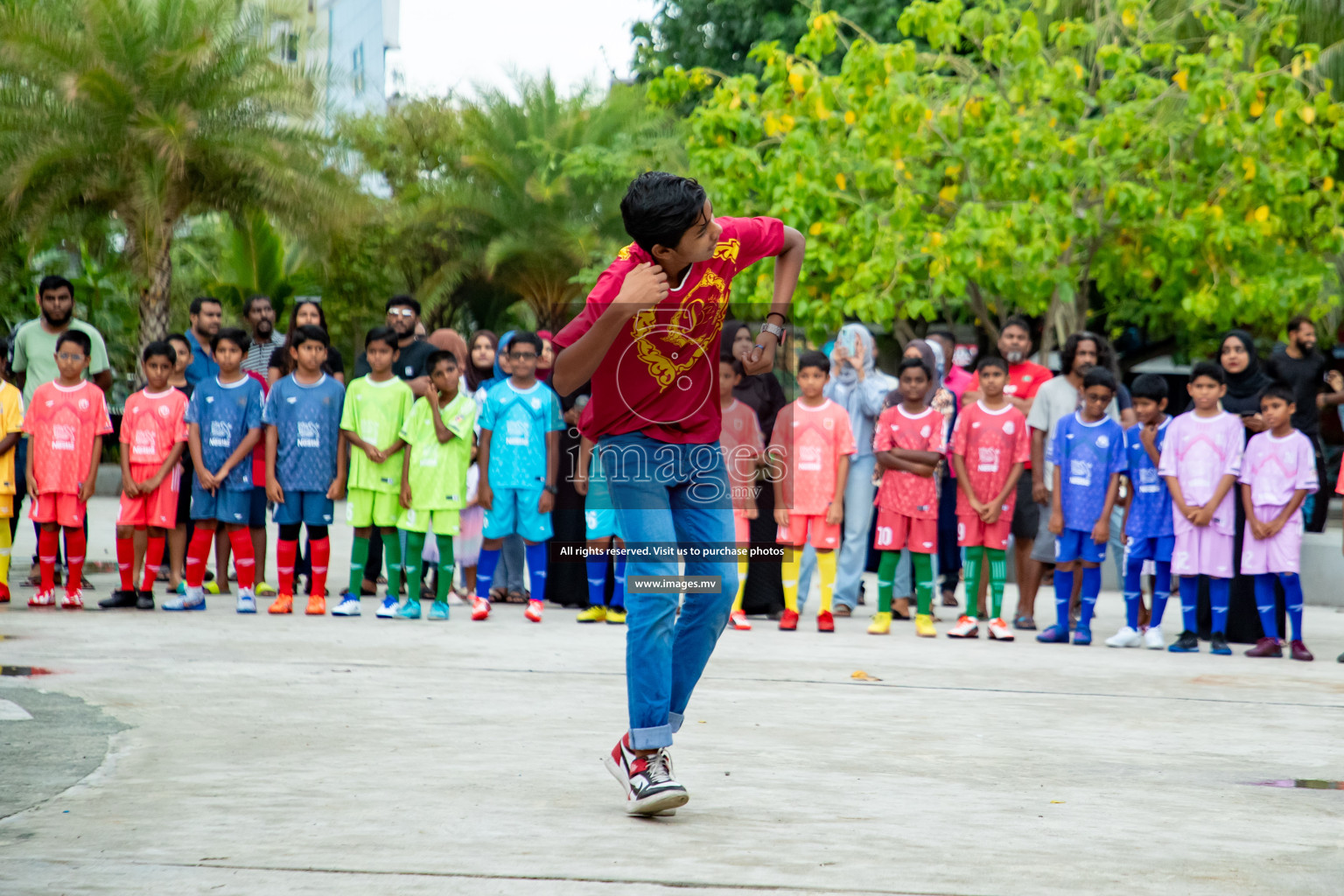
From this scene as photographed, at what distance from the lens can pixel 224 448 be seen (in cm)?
933

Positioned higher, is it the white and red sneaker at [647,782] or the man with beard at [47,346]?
the man with beard at [47,346]

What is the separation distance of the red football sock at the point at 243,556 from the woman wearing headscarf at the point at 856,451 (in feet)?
11.0

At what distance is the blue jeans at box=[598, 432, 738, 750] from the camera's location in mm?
4227

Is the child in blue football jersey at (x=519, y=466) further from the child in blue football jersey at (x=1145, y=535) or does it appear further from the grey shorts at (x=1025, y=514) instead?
the child in blue football jersey at (x=1145, y=535)

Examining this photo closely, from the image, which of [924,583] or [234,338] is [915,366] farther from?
[234,338]

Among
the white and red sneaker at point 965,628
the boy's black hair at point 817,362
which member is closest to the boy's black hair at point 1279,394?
the white and red sneaker at point 965,628

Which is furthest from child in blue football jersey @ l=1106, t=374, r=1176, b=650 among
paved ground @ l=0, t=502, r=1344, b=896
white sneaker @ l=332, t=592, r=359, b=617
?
white sneaker @ l=332, t=592, r=359, b=617

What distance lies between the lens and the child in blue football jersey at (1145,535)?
8.71m

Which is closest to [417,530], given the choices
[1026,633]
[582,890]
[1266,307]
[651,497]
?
[1026,633]

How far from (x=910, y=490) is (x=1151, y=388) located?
5.38 feet

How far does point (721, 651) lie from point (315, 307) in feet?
15.0

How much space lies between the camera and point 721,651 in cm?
769

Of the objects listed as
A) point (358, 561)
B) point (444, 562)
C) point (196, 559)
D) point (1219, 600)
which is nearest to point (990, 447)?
point (1219, 600)

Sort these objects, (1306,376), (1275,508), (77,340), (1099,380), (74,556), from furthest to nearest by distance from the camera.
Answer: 1. (1306,376)
2. (77,340)
3. (74,556)
4. (1099,380)
5. (1275,508)
